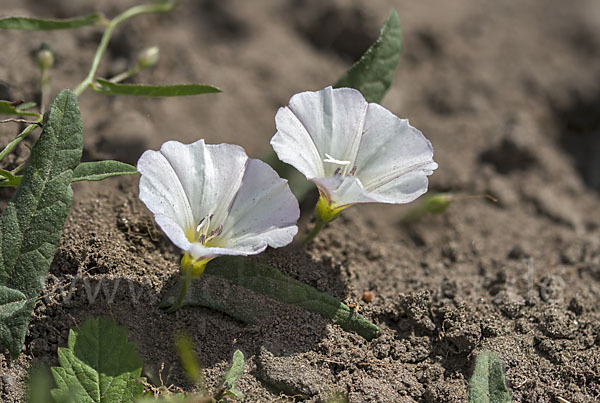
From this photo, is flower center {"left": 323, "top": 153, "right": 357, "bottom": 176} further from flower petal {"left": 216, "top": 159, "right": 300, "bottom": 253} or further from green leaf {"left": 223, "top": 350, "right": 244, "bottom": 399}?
green leaf {"left": 223, "top": 350, "right": 244, "bottom": 399}

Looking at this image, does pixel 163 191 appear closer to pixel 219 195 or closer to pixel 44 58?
pixel 219 195

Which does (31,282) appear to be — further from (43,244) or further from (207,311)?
(207,311)

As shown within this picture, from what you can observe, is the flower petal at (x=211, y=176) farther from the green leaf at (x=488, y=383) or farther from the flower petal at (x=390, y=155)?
the green leaf at (x=488, y=383)

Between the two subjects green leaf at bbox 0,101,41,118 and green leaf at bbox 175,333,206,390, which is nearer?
green leaf at bbox 175,333,206,390

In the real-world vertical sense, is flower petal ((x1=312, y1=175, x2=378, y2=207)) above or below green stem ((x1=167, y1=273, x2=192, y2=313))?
above

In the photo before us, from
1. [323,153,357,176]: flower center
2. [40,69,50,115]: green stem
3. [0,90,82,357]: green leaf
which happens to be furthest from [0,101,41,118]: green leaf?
[323,153,357,176]: flower center

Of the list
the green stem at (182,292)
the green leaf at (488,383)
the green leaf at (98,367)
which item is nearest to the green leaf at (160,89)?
the green stem at (182,292)
